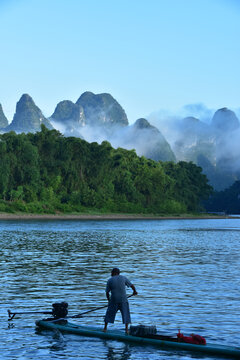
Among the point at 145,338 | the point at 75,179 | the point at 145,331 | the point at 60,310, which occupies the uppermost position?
the point at 75,179

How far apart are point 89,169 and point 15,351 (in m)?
139

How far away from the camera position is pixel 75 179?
146 meters

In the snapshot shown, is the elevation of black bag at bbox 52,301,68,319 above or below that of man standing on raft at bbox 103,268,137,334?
below

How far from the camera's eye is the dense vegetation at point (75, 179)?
12938 centimetres

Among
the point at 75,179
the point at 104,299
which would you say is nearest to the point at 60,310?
the point at 104,299

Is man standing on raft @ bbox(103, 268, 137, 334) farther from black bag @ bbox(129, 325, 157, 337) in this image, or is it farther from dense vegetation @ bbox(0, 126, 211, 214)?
dense vegetation @ bbox(0, 126, 211, 214)

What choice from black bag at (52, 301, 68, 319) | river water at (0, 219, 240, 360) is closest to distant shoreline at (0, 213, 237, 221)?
river water at (0, 219, 240, 360)

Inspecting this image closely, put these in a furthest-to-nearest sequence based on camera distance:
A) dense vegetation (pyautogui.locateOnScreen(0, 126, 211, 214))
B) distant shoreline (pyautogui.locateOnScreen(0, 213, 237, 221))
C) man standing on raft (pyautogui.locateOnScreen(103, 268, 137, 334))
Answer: dense vegetation (pyautogui.locateOnScreen(0, 126, 211, 214)) < distant shoreline (pyautogui.locateOnScreen(0, 213, 237, 221)) < man standing on raft (pyautogui.locateOnScreen(103, 268, 137, 334))

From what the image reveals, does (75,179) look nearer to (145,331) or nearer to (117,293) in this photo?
(117,293)

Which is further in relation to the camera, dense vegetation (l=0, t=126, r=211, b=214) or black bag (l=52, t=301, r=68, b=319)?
dense vegetation (l=0, t=126, r=211, b=214)

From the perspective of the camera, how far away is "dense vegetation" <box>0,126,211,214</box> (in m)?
129

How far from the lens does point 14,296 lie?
79.4 ft

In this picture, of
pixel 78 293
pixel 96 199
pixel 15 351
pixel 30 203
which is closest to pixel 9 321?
pixel 15 351

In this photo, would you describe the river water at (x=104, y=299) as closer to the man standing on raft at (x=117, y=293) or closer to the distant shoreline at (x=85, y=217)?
the man standing on raft at (x=117, y=293)
